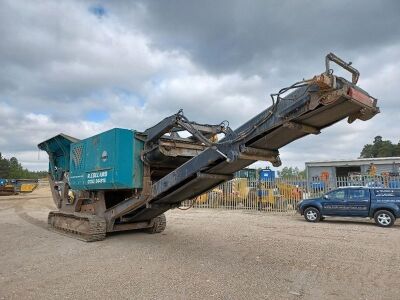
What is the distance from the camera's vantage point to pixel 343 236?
11094 mm

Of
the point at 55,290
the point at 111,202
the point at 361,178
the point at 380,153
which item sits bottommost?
the point at 55,290

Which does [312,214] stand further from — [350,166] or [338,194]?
[350,166]

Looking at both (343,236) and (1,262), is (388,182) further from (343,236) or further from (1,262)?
(1,262)

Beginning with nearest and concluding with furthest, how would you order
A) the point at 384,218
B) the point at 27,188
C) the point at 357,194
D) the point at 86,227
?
1. the point at 86,227
2. the point at 384,218
3. the point at 357,194
4. the point at 27,188

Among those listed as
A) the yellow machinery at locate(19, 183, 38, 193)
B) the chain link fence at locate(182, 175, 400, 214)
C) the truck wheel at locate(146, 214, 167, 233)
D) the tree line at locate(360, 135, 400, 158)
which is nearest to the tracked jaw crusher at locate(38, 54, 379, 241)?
the truck wheel at locate(146, 214, 167, 233)

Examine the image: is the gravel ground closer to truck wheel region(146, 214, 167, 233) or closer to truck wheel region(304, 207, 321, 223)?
truck wheel region(146, 214, 167, 233)

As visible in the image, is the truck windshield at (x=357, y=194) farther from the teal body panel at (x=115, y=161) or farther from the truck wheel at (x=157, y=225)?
the teal body panel at (x=115, y=161)

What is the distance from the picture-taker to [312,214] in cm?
1555

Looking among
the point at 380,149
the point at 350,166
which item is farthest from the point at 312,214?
the point at 380,149

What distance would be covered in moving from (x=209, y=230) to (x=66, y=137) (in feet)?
18.4

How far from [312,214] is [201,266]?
388 inches

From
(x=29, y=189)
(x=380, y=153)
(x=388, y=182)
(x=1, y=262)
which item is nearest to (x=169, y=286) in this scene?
(x=1, y=262)

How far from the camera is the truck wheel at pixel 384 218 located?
45.0 feet

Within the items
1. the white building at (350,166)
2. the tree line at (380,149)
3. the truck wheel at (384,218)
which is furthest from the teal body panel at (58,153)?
the tree line at (380,149)
